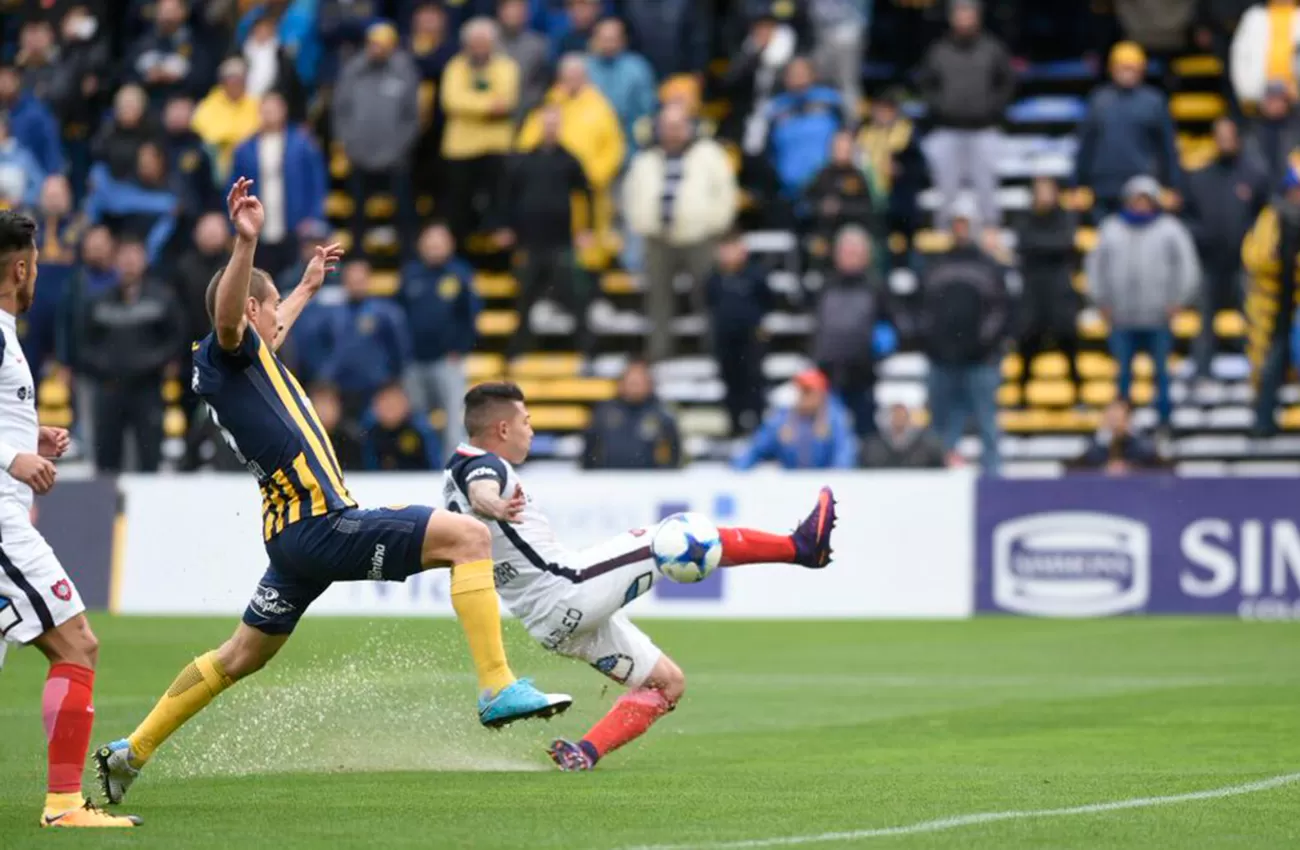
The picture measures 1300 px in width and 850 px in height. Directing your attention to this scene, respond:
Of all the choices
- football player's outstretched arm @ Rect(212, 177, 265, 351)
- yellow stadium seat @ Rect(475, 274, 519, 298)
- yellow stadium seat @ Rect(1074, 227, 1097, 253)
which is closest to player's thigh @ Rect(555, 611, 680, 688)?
football player's outstretched arm @ Rect(212, 177, 265, 351)

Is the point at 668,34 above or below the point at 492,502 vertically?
above

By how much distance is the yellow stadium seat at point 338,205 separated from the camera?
27.7 meters

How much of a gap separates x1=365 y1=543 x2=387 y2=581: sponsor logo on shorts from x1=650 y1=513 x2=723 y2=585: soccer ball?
4.84ft

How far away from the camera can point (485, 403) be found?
10695 millimetres

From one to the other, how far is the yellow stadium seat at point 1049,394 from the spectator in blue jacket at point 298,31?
833cm

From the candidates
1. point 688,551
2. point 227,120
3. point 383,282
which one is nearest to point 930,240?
point 383,282

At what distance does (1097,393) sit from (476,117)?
694 centimetres

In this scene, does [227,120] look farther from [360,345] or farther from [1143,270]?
A: [1143,270]

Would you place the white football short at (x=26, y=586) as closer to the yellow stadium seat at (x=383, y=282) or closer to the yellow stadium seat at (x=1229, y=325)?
the yellow stadium seat at (x=1229, y=325)

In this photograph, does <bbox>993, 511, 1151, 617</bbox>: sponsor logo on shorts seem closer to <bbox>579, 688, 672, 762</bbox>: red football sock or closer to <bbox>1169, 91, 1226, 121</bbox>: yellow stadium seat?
<bbox>1169, 91, 1226, 121</bbox>: yellow stadium seat

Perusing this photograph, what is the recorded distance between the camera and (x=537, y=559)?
10.8 metres

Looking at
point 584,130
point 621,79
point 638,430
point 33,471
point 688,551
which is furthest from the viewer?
point 621,79

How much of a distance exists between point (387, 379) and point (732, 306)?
11.1ft

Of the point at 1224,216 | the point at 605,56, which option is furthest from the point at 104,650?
the point at 1224,216
